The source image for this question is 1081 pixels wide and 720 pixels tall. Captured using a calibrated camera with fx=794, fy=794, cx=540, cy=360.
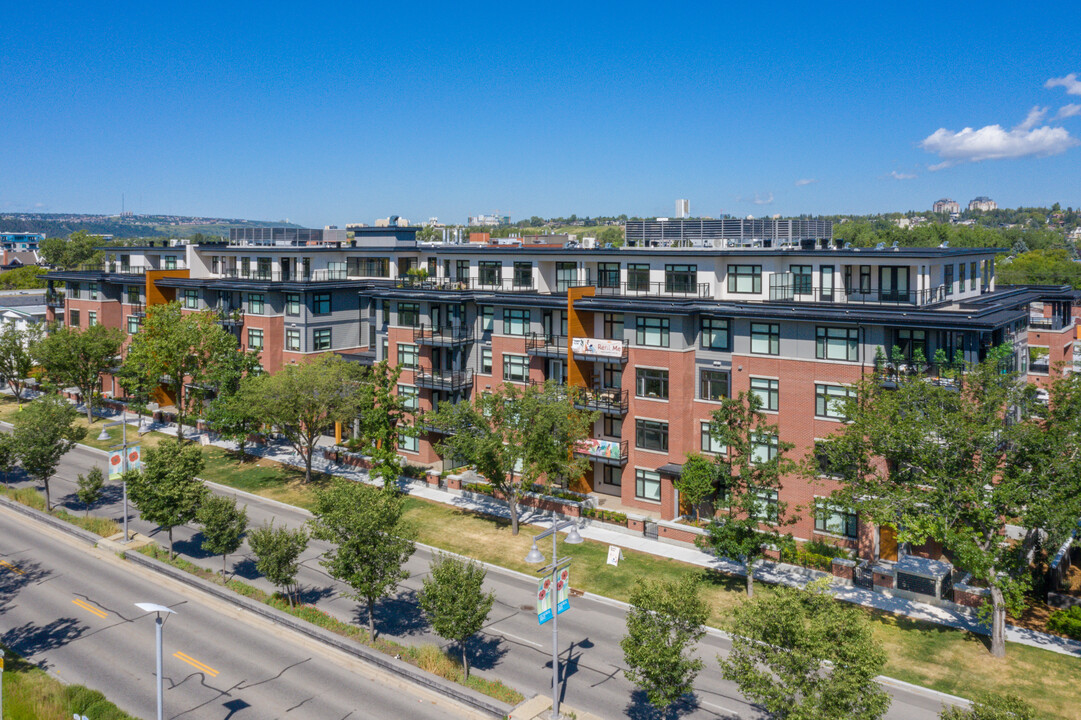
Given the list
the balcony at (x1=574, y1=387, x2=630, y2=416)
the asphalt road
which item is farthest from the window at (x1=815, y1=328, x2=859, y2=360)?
the asphalt road

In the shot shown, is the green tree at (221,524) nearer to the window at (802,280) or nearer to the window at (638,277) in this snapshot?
the window at (638,277)

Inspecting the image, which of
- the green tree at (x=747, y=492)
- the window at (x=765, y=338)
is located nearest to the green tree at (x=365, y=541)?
the green tree at (x=747, y=492)

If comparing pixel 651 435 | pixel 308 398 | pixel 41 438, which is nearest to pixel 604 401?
pixel 651 435

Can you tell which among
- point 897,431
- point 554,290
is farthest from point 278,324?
point 897,431

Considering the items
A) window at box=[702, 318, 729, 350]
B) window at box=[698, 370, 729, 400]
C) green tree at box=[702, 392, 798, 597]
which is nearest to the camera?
green tree at box=[702, 392, 798, 597]

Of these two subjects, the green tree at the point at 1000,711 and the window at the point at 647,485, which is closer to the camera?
the green tree at the point at 1000,711

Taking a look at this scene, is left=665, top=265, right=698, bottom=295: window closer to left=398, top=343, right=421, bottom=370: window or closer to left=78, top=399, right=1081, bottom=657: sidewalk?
left=78, top=399, right=1081, bottom=657: sidewalk
